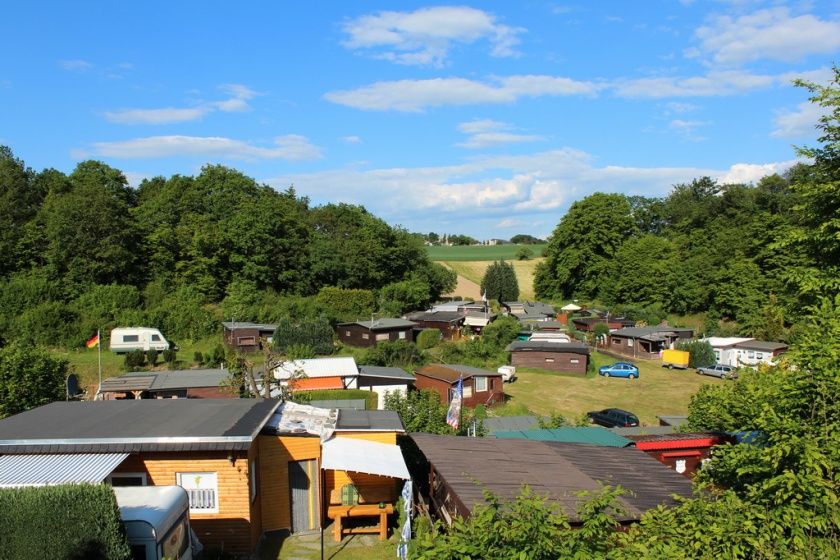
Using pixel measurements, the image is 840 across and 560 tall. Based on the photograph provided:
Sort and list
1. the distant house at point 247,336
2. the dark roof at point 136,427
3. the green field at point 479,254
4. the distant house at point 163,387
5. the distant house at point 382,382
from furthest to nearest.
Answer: the green field at point 479,254
the distant house at point 247,336
the distant house at point 382,382
the distant house at point 163,387
the dark roof at point 136,427

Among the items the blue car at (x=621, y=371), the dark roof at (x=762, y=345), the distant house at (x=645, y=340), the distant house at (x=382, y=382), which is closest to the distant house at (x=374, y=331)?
the distant house at (x=382, y=382)

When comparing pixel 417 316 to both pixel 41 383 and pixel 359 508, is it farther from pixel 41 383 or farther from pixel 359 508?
pixel 359 508

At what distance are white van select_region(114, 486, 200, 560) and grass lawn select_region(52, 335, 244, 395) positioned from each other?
21.9m

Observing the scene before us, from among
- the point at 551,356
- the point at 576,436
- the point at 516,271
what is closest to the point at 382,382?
the point at 576,436

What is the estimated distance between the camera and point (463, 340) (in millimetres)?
45594

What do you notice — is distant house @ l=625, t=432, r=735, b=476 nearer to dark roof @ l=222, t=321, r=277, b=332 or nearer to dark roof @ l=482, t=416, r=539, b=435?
dark roof @ l=482, t=416, r=539, b=435

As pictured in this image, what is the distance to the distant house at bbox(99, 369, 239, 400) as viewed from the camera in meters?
24.0

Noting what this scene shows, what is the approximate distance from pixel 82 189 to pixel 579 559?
49.7 m

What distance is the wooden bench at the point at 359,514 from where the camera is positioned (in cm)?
1195

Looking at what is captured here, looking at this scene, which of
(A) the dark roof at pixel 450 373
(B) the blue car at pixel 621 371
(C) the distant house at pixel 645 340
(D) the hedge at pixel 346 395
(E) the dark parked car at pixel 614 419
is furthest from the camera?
(C) the distant house at pixel 645 340

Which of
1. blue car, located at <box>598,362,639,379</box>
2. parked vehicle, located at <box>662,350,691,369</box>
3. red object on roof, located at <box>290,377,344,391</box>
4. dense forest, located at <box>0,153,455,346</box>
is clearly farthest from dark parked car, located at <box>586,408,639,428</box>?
dense forest, located at <box>0,153,455,346</box>

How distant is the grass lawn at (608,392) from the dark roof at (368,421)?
15.1 m

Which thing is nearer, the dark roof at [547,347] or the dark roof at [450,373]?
the dark roof at [450,373]

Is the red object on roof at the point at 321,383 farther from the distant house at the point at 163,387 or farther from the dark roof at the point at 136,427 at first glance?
the dark roof at the point at 136,427
